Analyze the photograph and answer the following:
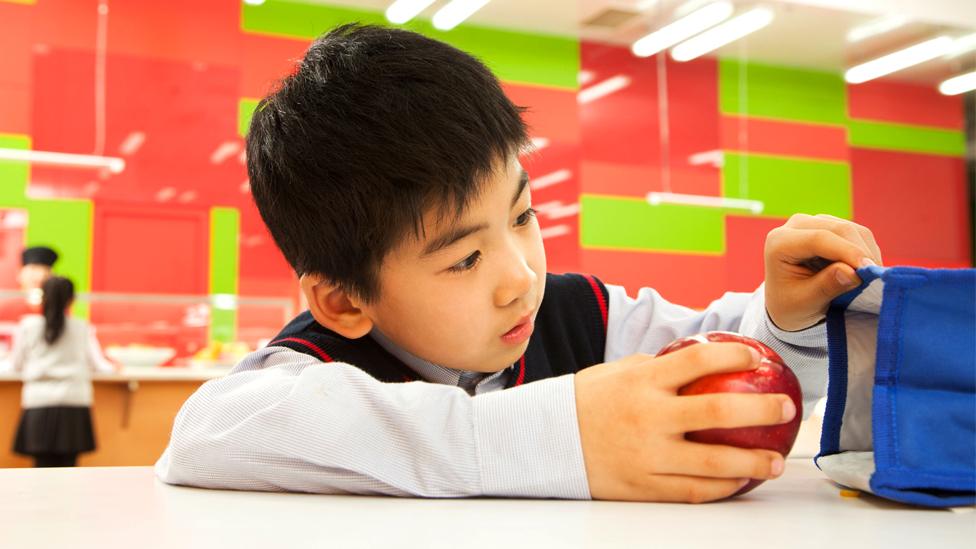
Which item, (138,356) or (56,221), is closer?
(138,356)

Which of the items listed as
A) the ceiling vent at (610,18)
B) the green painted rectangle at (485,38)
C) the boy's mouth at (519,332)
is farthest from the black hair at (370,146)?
the ceiling vent at (610,18)

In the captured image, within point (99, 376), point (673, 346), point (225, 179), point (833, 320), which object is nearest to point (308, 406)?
point (673, 346)

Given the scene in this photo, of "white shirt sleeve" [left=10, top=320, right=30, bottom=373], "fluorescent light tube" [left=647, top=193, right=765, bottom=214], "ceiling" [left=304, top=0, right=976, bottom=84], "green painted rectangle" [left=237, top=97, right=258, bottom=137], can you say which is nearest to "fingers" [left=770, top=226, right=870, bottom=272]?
"white shirt sleeve" [left=10, top=320, right=30, bottom=373]

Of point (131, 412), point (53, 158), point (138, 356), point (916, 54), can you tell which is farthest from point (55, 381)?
point (916, 54)

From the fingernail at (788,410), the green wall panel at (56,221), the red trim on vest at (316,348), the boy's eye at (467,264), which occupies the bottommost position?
the fingernail at (788,410)

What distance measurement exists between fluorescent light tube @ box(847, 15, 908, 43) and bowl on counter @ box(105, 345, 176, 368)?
4.99 m

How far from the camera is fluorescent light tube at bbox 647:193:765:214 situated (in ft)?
20.2

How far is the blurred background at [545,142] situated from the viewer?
16.1 ft

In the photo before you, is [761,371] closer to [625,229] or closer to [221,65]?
[221,65]

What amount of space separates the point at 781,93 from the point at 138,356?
5.13m

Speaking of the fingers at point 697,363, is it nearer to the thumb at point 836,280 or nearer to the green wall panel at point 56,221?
the thumb at point 836,280

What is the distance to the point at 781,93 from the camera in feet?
23.0

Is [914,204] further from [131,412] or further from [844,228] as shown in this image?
[844,228]

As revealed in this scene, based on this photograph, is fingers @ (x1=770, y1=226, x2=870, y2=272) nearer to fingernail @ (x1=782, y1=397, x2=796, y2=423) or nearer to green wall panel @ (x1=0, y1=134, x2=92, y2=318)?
fingernail @ (x1=782, y1=397, x2=796, y2=423)
